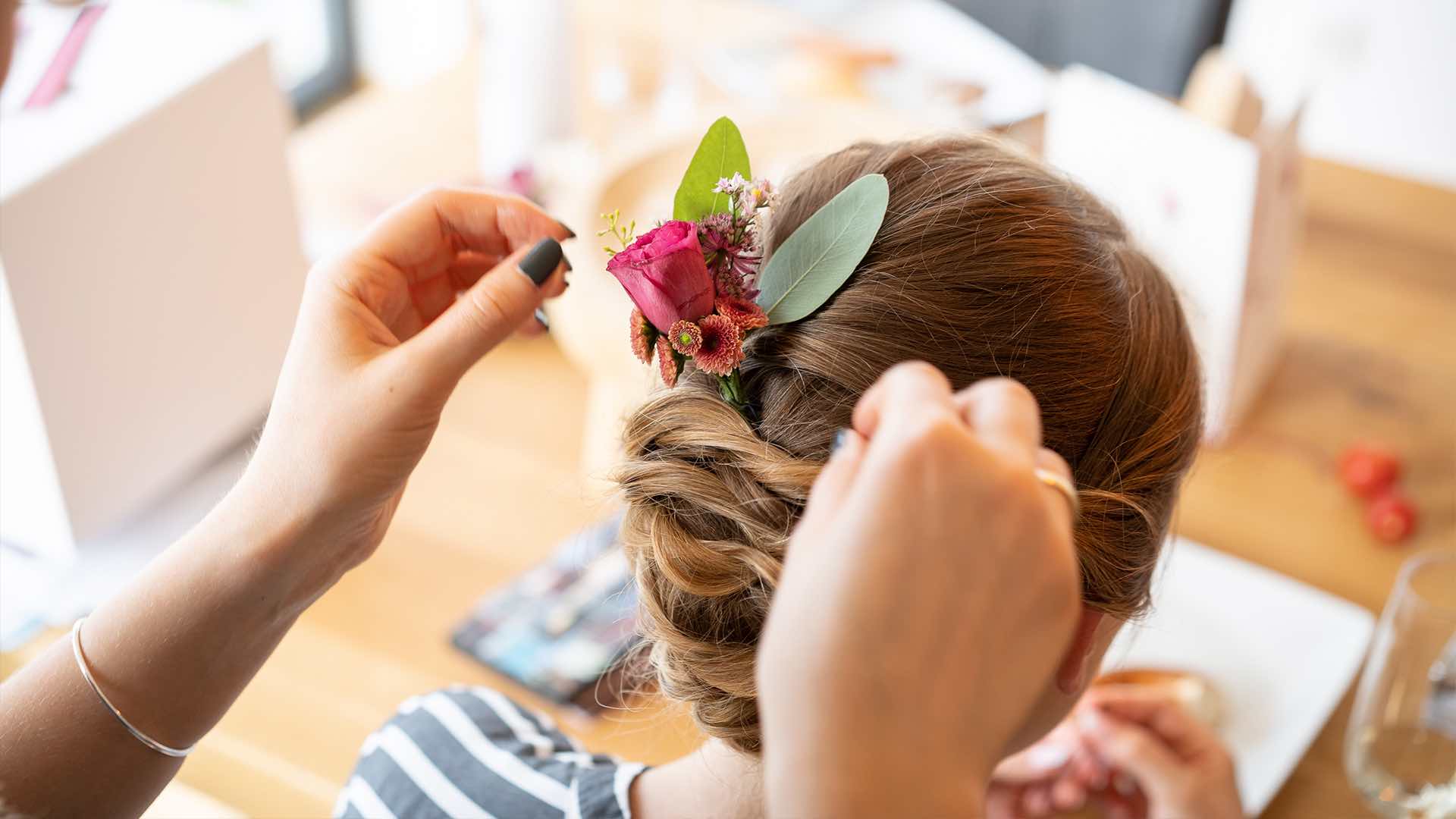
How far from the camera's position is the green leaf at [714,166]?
714mm

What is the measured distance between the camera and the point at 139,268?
1099mm

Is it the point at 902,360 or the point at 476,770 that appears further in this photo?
the point at 476,770

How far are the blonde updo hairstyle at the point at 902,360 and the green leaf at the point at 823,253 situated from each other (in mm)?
13

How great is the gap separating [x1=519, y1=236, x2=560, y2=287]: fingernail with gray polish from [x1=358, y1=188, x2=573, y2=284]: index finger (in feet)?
0.23

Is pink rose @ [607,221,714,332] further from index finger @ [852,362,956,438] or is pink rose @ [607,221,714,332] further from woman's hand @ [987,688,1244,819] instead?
woman's hand @ [987,688,1244,819]

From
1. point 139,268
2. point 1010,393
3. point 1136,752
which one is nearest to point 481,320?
point 1010,393

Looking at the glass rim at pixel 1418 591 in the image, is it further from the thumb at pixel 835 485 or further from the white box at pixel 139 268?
the white box at pixel 139 268

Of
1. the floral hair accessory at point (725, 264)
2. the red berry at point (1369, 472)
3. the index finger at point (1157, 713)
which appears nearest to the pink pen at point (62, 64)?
the floral hair accessory at point (725, 264)

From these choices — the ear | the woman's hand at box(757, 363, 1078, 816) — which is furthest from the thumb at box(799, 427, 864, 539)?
the ear

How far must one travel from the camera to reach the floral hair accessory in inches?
26.4

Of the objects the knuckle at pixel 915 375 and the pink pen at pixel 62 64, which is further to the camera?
the pink pen at pixel 62 64

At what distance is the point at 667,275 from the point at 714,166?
87 millimetres

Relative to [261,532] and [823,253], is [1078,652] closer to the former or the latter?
[823,253]

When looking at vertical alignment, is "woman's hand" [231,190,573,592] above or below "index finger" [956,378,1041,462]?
below
